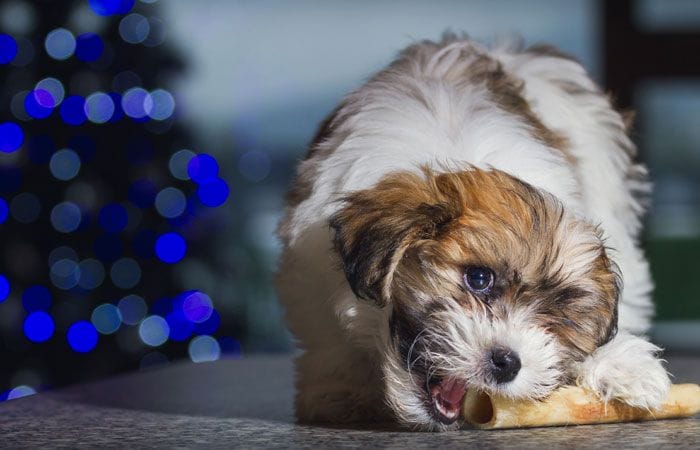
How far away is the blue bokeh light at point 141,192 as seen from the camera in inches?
243

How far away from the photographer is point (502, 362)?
2430mm

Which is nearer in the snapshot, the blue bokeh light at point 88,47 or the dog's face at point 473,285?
the dog's face at point 473,285

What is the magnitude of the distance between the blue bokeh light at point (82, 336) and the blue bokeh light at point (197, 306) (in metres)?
→ 0.52

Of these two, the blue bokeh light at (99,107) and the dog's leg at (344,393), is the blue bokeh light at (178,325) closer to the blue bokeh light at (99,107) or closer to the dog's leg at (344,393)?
the blue bokeh light at (99,107)

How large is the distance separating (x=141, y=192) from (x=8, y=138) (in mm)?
722

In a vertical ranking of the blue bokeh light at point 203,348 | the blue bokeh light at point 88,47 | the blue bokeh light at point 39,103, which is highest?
the blue bokeh light at point 88,47

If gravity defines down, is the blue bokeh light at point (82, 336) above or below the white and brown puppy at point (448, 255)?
below

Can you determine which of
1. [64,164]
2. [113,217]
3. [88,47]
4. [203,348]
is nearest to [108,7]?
[88,47]

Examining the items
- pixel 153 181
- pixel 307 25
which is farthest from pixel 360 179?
pixel 307 25

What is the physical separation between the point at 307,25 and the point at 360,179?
651 centimetres

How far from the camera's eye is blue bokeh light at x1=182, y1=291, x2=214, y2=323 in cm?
638

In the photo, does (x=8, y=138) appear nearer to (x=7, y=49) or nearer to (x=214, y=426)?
(x=7, y=49)

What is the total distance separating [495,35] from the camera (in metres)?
3.85

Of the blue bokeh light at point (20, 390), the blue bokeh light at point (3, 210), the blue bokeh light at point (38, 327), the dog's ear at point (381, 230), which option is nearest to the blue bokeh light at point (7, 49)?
the blue bokeh light at point (3, 210)
